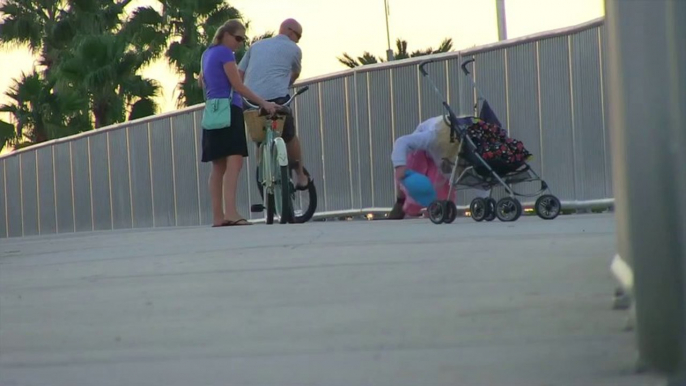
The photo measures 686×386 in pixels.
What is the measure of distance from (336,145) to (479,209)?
564 centimetres

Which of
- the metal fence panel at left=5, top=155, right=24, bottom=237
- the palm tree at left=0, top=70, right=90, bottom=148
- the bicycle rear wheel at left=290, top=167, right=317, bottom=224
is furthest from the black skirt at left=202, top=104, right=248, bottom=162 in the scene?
the palm tree at left=0, top=70, right=90, bottom=148

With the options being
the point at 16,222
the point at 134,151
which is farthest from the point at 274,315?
the point at 16,222

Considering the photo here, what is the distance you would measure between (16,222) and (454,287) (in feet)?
80.9

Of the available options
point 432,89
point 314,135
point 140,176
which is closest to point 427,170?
point 432,89

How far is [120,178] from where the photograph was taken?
23.2m

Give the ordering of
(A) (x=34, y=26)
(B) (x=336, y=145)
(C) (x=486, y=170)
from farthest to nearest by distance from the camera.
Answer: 1. (A) (x=34, y=26)
2. (B) (x=336, y=145)
3. (C) (x=486, y=170)

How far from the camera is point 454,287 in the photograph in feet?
14.5

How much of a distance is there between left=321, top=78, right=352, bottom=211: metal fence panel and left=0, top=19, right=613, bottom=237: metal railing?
1cm

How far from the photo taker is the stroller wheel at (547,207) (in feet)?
35.1

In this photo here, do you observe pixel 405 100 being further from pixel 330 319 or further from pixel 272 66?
pixel 330 319

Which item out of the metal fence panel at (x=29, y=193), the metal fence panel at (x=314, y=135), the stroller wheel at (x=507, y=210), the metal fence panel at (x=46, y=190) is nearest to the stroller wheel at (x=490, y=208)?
the stroller wheel at (x=507, y=210)

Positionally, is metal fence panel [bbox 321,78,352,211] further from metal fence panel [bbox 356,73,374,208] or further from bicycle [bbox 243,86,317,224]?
bicycle [bbox 243,86,317,224]

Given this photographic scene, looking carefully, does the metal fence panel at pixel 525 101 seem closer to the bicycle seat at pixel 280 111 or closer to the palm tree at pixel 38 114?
the bicycle seat at pixel 280 111

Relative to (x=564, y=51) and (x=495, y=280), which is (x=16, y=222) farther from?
(x=495, y=280)
